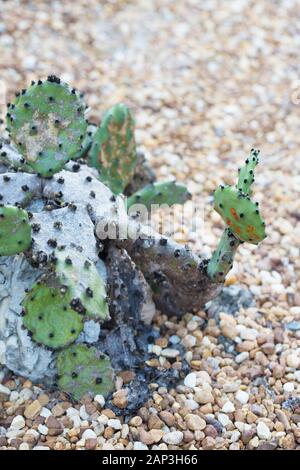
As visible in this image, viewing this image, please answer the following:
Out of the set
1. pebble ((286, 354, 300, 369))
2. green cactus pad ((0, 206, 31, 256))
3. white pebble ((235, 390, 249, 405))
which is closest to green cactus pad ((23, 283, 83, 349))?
green cactus pad ((0, 206, 31, 256))

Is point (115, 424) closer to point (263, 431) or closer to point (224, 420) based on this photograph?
point (224, 420)

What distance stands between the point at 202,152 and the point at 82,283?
1794 mm

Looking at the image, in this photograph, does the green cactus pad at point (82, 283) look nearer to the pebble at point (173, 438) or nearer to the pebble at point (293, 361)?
the pebble at point (173, 438)

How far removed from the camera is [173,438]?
2.43m

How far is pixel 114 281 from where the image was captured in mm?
2572

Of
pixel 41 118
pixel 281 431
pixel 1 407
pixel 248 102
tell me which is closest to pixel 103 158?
pixel 41 118

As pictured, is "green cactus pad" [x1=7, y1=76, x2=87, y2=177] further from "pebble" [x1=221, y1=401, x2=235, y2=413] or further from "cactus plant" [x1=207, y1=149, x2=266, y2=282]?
"pebble" [x1=221, y1=401, x2=235, y2=413]

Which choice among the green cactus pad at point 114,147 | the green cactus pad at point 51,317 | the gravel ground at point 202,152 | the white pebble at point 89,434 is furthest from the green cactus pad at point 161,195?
the white pebble at point 89,434

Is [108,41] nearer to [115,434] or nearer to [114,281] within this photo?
[114,281]

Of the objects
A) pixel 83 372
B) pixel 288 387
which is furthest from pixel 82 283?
pixel 288 387

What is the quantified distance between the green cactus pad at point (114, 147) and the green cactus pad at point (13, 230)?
27.1 inches

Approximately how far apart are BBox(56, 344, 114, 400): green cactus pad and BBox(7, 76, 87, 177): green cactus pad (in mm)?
602

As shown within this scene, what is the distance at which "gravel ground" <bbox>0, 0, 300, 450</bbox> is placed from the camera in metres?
2.47
